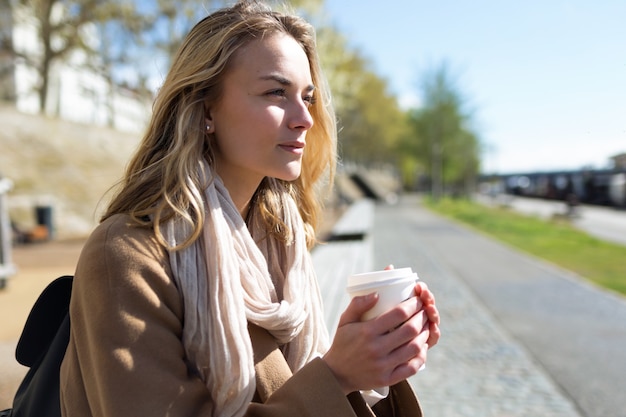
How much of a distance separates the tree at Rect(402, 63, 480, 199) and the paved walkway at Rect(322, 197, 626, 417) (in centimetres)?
2890

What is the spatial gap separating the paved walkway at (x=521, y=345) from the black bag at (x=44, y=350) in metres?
3.03

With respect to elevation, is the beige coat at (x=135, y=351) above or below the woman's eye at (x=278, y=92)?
below

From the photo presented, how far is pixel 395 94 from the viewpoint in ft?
160

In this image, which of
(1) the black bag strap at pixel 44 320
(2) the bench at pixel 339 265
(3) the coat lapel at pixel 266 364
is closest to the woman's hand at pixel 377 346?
(3) the coat lapel at pixel 266 364

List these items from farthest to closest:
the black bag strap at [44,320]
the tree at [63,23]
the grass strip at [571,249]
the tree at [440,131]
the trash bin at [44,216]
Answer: the tree at [440,131], the tree at [63,23], the trash bin at [44,216], the grass strip at [571,249], the black bag strap at [44,320]

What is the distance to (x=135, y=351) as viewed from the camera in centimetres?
119

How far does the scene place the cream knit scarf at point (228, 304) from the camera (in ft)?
4.27

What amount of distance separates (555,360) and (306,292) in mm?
4317

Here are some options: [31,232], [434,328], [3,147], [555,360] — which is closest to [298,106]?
[434,328]

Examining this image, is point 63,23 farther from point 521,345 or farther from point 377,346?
point 377,346

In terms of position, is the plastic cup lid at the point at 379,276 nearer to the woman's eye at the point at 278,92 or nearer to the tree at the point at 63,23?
the woman's eye at the point at 278,92

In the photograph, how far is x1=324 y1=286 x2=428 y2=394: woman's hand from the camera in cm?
129

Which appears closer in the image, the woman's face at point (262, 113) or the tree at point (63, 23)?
the woman's face at point (262, 113)

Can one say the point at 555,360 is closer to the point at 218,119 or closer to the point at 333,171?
the point at 333,171
